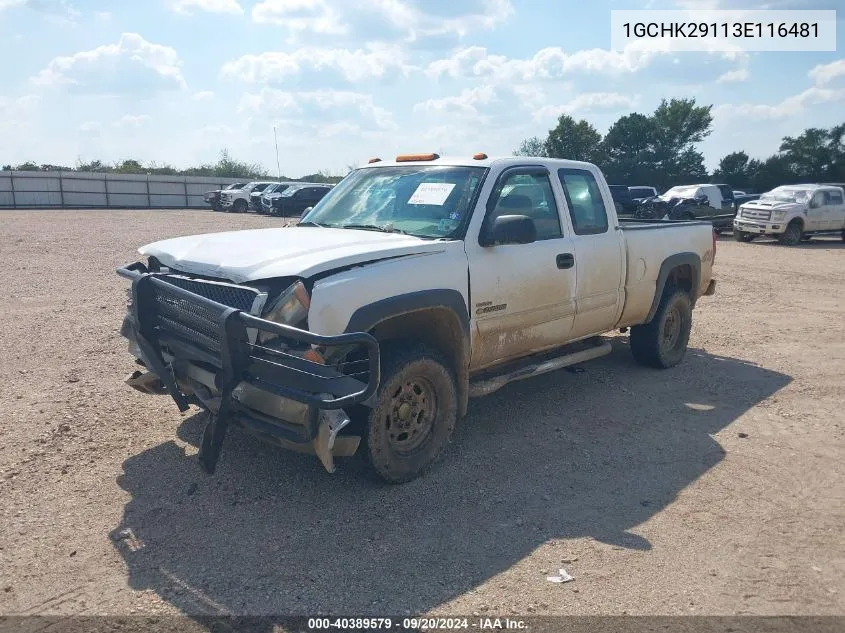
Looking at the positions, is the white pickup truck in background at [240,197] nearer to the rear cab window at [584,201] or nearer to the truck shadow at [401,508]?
the rear cab window at [584,201]

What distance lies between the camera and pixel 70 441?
490 cm

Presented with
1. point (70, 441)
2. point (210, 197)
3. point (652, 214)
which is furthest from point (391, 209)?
point (210, 197)

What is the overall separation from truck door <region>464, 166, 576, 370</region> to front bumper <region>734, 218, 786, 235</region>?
19044 mm

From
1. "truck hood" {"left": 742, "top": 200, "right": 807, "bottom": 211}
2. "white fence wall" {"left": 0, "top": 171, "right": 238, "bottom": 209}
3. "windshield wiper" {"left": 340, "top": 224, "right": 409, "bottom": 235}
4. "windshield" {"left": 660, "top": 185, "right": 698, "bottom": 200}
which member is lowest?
"windshield wiper" {"left": 340, "top": 224, "right": 409, "bottom": 235}

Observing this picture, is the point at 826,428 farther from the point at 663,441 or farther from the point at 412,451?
the point at 412,451

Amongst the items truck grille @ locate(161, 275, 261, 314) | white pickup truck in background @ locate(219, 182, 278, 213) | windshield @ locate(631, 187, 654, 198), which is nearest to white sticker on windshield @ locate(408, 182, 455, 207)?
truck grille @ locate(161, 275, 261, 314)

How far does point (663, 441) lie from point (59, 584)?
13.5ft

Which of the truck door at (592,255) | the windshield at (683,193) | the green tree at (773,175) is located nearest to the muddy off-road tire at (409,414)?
the truck door at (592,255)

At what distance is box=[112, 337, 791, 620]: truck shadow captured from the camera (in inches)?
133

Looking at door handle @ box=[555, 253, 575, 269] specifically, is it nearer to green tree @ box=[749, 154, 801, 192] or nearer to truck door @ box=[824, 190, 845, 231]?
truck door @ box=[824, 190, 845, 231]

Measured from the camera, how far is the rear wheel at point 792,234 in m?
22.1

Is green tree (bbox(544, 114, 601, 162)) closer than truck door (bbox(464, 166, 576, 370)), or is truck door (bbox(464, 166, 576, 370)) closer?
truck door (bbox(464, 166, 576, 370))

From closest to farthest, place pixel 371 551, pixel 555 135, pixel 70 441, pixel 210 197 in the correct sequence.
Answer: pixel 371 551
pixel 70 441
pixel 210 197
pixel 555 135

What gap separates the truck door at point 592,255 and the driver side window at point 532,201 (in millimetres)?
207
